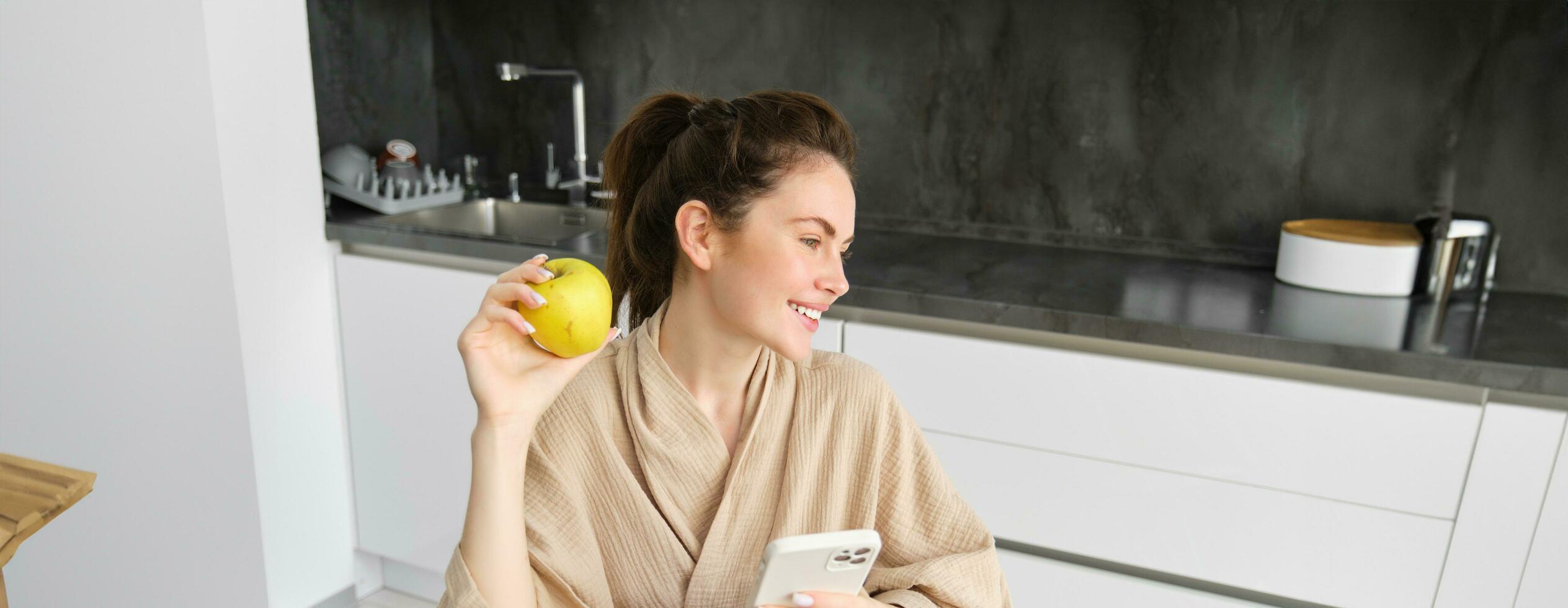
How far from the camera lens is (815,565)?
84cm

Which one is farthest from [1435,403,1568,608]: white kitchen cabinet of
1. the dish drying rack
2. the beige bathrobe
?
the dish drying rack

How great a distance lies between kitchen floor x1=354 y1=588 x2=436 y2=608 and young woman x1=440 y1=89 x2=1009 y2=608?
4.84 ft

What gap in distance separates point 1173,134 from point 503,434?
5.39 feet

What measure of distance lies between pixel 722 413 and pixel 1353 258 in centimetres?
125

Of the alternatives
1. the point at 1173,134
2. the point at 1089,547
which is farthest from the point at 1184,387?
the point at 1173,134

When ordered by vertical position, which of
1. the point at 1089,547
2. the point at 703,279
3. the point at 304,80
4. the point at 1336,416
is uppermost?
the point at 304,80

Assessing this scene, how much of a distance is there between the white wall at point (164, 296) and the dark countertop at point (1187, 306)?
0.82ft

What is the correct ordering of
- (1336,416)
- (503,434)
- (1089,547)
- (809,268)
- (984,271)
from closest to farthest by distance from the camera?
(503,434)
(809,268)
(1336,416)
(1089,547)
(984,271)

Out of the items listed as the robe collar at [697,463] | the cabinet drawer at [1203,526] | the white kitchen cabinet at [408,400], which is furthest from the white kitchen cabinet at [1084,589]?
the white kitchen cabinet at [408,400]

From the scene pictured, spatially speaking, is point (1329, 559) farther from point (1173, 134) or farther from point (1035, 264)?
point (1173, 134)

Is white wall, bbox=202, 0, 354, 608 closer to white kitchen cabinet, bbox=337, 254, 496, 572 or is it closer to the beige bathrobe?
white kitchen cabinet, bbox=337, 254, 496, 572

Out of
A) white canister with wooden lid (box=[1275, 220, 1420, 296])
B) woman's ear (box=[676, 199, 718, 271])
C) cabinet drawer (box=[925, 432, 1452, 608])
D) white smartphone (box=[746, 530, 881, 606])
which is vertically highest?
woman's ear (box=[676, 199, 718, 271])

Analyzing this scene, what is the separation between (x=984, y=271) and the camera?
6.60 ft

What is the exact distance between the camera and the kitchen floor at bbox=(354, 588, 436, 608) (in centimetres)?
244
